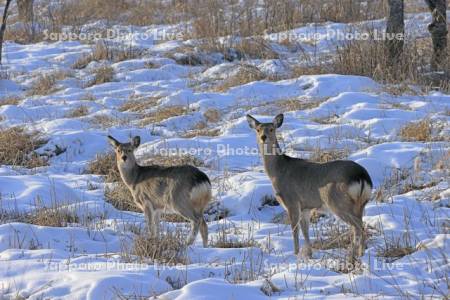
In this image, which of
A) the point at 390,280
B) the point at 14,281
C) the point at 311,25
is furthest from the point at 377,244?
the point at 311,25

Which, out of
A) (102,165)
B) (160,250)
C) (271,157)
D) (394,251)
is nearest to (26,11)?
(102,165)

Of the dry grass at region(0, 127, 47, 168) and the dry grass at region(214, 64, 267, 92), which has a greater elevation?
the dry grass at region(214, 64, 267, 92)

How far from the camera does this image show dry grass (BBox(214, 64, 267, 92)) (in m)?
15.3

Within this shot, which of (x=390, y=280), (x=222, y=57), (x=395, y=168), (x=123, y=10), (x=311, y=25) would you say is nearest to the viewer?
(x=390, y=280)

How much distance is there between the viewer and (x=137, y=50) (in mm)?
18562

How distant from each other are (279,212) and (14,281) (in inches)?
157

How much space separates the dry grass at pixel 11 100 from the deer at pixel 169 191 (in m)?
6.30

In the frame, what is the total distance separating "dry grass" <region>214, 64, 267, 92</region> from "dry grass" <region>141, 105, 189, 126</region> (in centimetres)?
136

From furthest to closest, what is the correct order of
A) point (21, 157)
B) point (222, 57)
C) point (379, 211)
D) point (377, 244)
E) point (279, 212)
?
point (222, 57)
point (21, 157)
point (279, 212)
point (379, 211)
point (377, 244)

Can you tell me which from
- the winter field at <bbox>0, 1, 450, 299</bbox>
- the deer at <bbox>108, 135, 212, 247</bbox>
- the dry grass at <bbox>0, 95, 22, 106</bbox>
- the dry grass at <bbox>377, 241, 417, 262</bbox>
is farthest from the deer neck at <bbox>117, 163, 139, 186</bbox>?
the dry grass at <bbox>0, 95, 22, 106</bbox>

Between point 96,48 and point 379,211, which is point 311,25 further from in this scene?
point 379,211

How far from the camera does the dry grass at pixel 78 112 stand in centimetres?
1434

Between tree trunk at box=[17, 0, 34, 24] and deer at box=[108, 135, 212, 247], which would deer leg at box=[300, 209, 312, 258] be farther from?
tree trunk at box=[17, 0, 34, 24]

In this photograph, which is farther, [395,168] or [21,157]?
[21,157]
